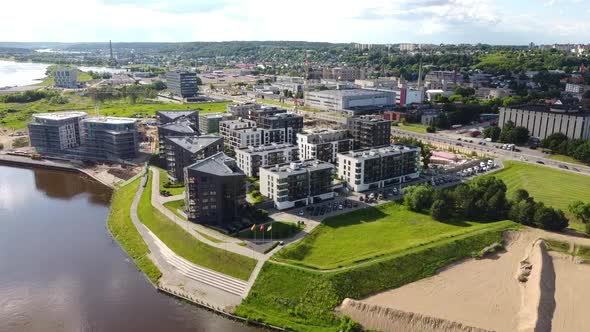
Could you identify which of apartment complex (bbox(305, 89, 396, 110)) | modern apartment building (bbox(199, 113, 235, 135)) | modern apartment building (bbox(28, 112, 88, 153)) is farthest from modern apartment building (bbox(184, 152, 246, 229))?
apartment complex (bbox(305, 89, 396, 110))

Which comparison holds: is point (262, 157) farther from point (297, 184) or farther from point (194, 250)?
point (194, 250)

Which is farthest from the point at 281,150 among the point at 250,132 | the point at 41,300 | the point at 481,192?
the point at 41,300

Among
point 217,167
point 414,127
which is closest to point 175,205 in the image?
point 217,167

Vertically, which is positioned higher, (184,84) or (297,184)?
(184,84)

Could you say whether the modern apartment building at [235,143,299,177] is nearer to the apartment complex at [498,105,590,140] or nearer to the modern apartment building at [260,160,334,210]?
the modern apartment building at [260,160,334,210]

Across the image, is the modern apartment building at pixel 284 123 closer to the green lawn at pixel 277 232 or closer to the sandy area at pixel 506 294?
the green lawn at pixel 277 232

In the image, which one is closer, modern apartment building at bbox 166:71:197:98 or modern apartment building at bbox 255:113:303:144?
modern apartment building at bbox 255:113:303:144
